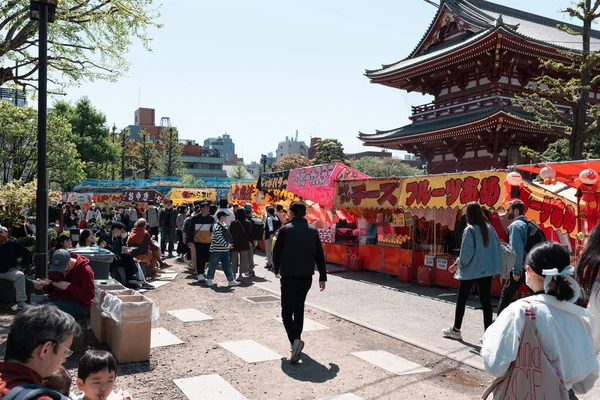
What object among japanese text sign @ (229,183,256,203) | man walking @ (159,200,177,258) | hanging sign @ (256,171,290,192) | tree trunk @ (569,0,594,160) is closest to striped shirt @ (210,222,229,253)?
man walking @ (159,200,177,258)

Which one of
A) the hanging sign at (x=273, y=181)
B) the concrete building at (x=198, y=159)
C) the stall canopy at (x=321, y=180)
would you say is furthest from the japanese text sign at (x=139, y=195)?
the concrete building at (x=198, y=159)

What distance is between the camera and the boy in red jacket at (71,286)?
564cm

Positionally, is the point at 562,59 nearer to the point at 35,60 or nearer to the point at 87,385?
the point at 35,60

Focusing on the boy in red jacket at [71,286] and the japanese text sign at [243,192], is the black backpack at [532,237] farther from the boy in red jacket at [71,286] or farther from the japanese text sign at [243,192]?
the japanese text sign at [243,192]

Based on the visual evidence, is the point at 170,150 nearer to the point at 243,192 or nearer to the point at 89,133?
the point at 89,133

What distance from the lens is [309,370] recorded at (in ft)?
17.5

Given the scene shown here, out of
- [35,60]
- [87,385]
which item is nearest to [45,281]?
[87,385]

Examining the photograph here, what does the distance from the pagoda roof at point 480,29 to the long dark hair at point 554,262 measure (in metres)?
17.8

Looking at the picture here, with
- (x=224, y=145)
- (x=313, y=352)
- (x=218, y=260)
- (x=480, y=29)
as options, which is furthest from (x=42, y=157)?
(x=224, y=145)

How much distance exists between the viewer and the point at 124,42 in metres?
11.5

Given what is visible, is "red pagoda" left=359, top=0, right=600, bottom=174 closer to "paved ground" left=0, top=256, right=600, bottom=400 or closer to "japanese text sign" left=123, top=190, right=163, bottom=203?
"paved ground" left=0, top=256, right=600, bottom=400

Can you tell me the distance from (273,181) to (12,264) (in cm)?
1142

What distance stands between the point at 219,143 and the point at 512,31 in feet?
376

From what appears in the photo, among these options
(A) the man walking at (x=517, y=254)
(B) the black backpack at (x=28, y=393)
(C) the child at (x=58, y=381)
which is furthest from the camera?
(A) the man walking at (x=517, y=254)
